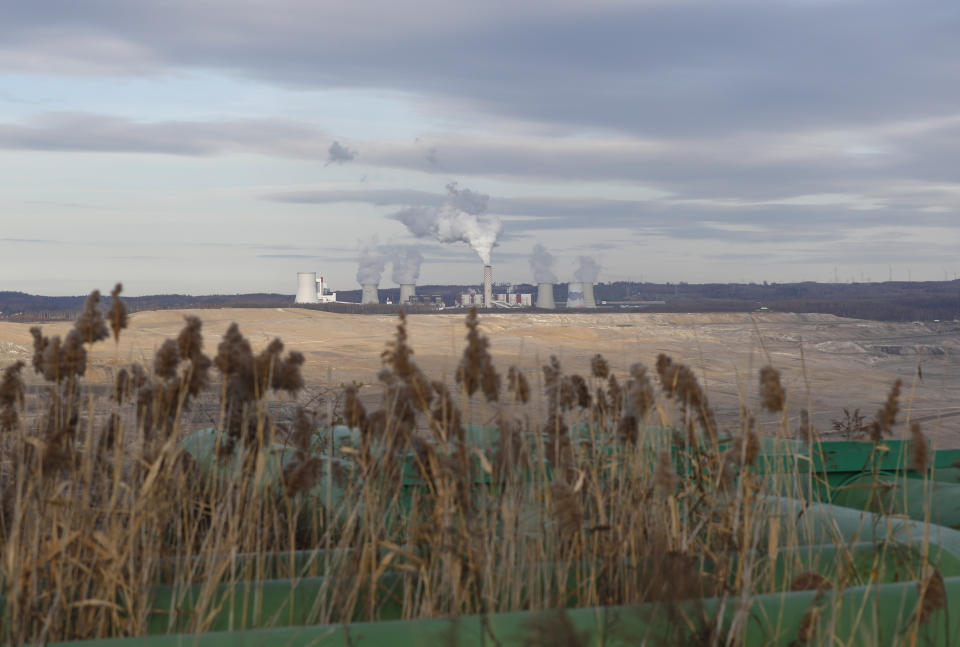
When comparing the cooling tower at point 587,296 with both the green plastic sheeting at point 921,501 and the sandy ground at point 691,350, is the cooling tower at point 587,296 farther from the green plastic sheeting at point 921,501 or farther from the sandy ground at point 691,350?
the green plastic sheeting at point 921,501

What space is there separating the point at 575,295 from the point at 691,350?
40140mm

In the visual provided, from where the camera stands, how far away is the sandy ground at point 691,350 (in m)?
13.4

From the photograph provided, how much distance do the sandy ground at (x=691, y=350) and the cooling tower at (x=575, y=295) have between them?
20.1 metres

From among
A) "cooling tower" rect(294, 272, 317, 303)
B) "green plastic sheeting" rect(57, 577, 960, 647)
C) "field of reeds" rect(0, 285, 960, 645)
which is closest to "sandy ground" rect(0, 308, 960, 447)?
"field of reeds" rect(0, 285, 960, 645)

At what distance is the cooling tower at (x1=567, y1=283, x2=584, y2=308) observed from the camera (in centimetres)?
6266

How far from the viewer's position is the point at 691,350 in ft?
76.1

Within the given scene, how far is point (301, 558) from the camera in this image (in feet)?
9.72

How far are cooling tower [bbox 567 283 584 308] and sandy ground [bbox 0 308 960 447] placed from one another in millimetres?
20052

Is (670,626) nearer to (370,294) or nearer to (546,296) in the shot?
(546,296)

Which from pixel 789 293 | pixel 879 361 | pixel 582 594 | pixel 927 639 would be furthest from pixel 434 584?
pixel 789 293

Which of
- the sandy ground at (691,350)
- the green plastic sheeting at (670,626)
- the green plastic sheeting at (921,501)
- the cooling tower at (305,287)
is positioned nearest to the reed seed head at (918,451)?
the green plastic sheeting at (670,626)

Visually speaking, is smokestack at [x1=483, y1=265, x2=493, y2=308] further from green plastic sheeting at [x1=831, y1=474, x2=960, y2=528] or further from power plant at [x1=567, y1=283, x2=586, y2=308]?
green plastic sheeting at [x1=831, y1=474, x2=960, y2=528]

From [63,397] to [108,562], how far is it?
0.53m

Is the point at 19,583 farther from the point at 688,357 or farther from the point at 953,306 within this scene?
the point at 953,306
